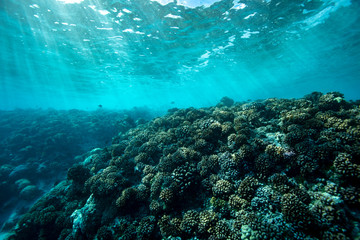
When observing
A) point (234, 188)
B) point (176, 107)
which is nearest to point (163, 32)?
point (176, 107)

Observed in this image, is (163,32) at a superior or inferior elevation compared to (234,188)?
superior

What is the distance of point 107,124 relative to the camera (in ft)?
77.9

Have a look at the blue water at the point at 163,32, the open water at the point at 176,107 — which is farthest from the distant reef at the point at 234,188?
the blue water at the point at 163,32

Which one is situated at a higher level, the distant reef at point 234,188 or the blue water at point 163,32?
the blue water at point 163,32

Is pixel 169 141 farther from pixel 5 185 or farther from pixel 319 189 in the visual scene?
pixel 5 185

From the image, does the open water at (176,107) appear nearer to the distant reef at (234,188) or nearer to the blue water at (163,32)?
the distant reef at (234,188)

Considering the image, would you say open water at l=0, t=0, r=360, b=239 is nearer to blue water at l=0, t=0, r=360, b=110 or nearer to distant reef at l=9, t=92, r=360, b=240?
distant reef at l=9, t=92, r=360, b=240

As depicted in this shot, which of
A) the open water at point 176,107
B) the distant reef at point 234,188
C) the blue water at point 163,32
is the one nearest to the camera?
the distant reef at point 234,188

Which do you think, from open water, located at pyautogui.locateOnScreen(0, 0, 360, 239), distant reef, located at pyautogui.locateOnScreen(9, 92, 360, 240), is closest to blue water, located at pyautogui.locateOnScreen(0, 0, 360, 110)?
open water, located at pyautogui.locateOnScreen(0, 0, 360, 239)

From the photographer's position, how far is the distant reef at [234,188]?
11.7ft

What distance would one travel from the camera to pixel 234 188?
4.84 meters

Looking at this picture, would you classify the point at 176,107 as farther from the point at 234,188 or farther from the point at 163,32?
the point at 234,188

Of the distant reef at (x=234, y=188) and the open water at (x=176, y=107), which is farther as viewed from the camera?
the open water at (x=176, y=107)

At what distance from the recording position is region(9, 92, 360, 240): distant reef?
3.55 meters
